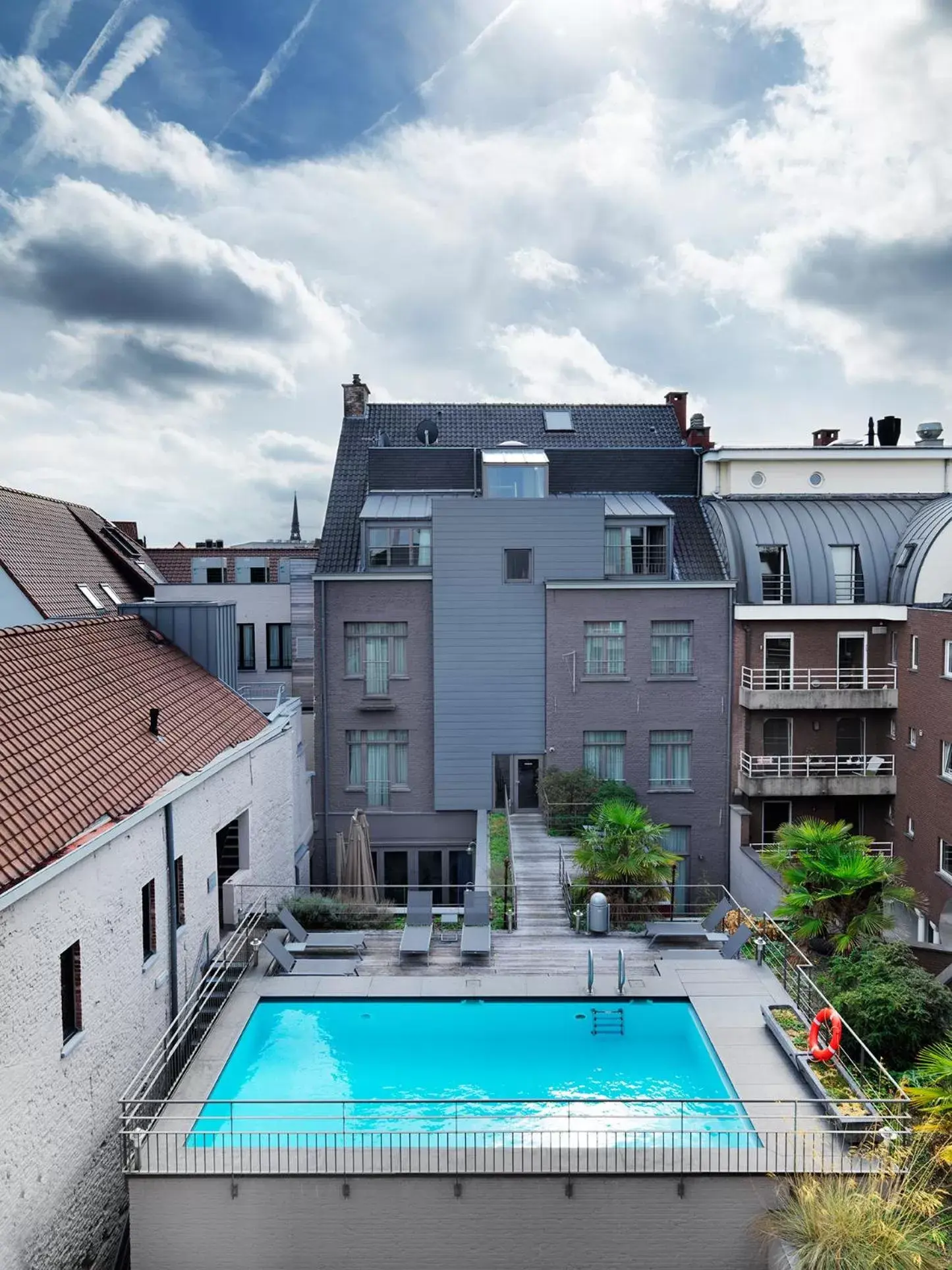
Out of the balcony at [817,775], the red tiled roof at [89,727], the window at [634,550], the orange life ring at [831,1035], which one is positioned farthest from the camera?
the window at [634,550]

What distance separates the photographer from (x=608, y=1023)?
14562mm

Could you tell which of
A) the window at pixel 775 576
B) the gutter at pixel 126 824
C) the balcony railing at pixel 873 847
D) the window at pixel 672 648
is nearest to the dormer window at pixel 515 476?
the window at pixel 672 648

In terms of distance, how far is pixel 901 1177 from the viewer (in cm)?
1044

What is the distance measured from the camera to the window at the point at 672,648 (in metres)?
25.7

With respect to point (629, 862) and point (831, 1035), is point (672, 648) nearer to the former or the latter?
point (629, 862)

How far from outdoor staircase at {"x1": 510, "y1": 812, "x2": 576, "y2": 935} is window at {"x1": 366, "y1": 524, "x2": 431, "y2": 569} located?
25.7 feet

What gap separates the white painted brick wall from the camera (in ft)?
30.0

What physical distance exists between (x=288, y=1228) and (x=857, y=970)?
30.8ft

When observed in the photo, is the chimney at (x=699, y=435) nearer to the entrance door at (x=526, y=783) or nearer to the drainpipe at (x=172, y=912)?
the entrance door at (x=526, y=783)

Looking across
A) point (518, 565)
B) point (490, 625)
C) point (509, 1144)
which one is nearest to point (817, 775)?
point (490, 625)

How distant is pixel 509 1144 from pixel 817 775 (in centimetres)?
1639

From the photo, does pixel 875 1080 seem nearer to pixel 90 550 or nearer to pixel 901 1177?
pixel 901 1177

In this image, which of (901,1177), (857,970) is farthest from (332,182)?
(901,1177)

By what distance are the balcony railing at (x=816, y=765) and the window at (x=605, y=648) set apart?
174 inches
